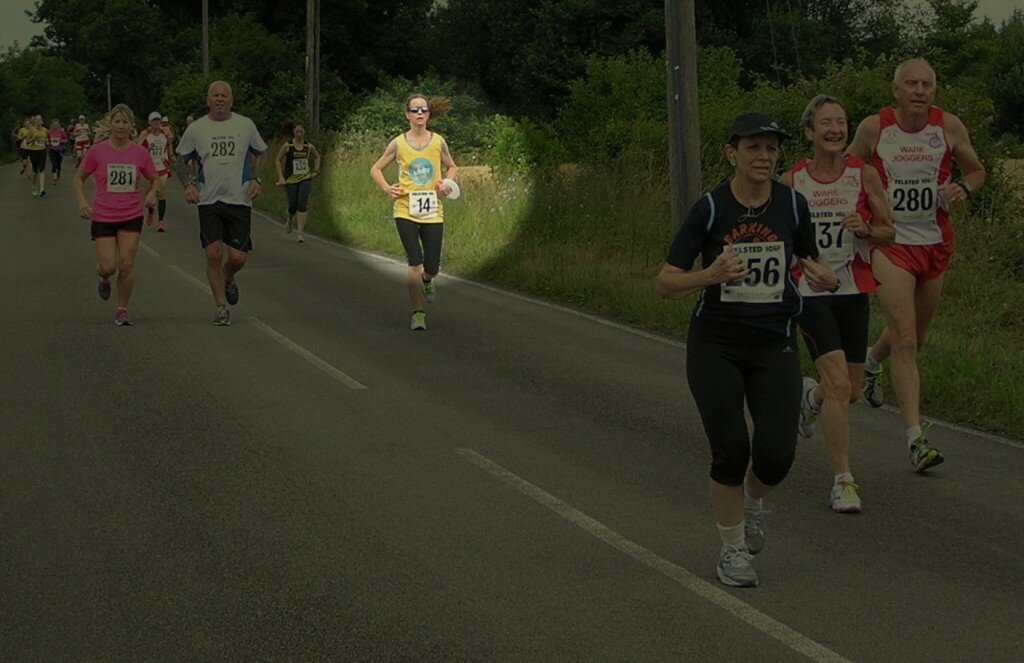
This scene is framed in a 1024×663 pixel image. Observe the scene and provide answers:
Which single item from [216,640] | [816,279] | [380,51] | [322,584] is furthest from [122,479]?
[380,51]

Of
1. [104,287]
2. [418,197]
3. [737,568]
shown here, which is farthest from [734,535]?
[104,287]

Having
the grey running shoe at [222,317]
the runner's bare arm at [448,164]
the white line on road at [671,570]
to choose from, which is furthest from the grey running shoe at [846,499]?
the grey running shoe at [222,317]

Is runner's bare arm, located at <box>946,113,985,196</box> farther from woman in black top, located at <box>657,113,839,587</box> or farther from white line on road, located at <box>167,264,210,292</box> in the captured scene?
white line on road, located at <box>167,264,210,292</box>

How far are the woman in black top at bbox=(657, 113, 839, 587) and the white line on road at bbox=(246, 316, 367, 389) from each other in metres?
5.31

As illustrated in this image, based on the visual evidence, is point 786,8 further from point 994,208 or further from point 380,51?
point 994,208

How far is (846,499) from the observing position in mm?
7621

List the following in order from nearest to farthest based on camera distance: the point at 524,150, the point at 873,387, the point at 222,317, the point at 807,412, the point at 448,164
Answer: the point at 807,412 < the point at 873,387 < the point at 222,317 < the point at 448,164 < the point at 524,150

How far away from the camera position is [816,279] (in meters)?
6.46

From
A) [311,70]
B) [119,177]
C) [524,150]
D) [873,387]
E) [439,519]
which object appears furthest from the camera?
[311,70]

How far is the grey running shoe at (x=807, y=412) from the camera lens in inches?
332

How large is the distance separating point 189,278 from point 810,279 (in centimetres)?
1346

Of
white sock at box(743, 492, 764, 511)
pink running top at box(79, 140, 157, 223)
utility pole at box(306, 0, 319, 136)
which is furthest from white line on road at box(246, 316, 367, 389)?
utility pole at box(306, 0, 319, 136)

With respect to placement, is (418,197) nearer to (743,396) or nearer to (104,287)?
(104,287)

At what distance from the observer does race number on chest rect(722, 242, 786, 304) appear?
6.19 meters
